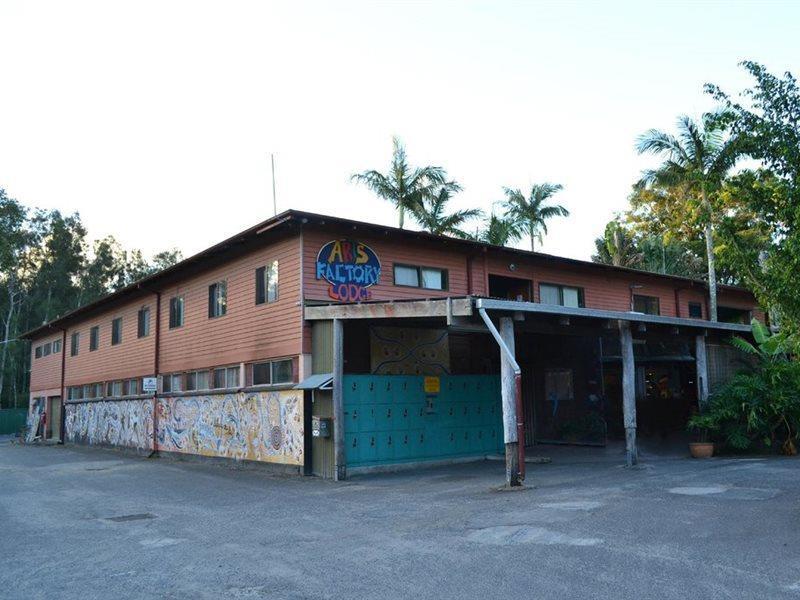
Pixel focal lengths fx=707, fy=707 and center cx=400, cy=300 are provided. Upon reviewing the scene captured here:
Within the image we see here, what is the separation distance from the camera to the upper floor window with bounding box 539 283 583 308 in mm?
22244

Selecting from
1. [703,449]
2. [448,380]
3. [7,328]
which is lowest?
[703,449]

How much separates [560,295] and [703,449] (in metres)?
7.17

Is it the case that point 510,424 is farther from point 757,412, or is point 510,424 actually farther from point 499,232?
point 499,232

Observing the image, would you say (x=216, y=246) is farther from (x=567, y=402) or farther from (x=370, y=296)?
(x=567, y=402)

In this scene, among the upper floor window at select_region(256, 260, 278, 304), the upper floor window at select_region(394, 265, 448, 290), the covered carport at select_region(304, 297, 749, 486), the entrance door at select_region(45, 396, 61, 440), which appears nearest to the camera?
the covered carport at select_region(304, 297, 749, 486)

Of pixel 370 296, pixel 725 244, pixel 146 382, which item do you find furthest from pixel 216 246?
pixel 725 244

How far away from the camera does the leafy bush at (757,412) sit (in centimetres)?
1675

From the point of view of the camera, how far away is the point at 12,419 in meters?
51.7

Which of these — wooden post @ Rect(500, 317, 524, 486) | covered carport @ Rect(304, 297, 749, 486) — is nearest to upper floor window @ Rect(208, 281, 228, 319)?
covered carport @ Rect(304, 297, 749, 486)

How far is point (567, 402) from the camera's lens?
827 inches

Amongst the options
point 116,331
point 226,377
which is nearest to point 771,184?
point 226,377

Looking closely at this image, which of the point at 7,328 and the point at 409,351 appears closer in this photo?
the point at 409,351

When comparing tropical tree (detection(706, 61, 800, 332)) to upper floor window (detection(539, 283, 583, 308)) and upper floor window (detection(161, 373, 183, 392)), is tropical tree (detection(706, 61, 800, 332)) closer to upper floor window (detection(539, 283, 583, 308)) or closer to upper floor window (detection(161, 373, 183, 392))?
upper floor window (detection(539, 283, 583, 308))

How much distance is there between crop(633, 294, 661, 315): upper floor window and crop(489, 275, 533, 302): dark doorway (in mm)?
5352
